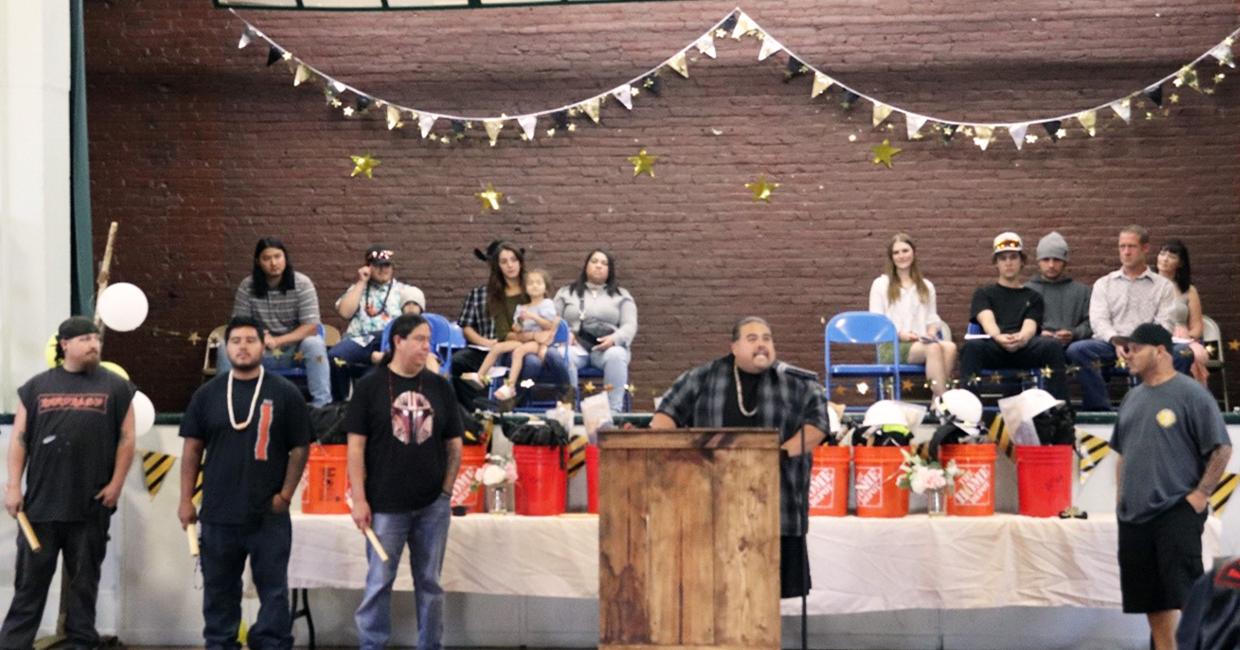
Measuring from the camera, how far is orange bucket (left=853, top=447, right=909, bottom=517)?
27.8ft

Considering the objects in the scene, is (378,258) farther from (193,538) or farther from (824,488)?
(824,488)

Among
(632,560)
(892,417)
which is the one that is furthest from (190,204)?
(632,560)

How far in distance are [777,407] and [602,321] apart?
457 centimetres

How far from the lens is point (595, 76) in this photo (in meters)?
12.9

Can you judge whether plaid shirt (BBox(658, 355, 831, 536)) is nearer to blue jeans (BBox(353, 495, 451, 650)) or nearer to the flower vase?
blue jeans (BBox(353, 495, 451, 650))

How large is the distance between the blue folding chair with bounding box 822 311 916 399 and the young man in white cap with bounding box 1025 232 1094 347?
106cm

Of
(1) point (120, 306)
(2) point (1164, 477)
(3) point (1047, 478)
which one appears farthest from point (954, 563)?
(1) point (120, 306)

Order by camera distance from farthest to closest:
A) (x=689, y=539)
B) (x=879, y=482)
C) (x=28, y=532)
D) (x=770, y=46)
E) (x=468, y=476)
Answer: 1. (x=770, y=46)
2. (x=468, y=476)
3. (x=879, y=482)
4. (x=28, y=532)
5. (x=689, y=539)

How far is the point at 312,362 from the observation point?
10891 millimetres

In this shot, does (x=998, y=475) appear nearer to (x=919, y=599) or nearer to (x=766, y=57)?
(x=919, y=599)

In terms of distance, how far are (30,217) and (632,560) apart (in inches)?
202

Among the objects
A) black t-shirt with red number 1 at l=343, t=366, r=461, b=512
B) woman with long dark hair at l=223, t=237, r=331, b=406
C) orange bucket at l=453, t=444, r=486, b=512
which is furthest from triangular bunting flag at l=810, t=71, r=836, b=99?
black t-shirt with red number 1 at l=343, t=366, r=461, b=512

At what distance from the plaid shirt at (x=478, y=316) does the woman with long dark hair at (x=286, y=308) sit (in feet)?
3.29

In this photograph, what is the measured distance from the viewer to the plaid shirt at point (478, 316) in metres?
11.1
